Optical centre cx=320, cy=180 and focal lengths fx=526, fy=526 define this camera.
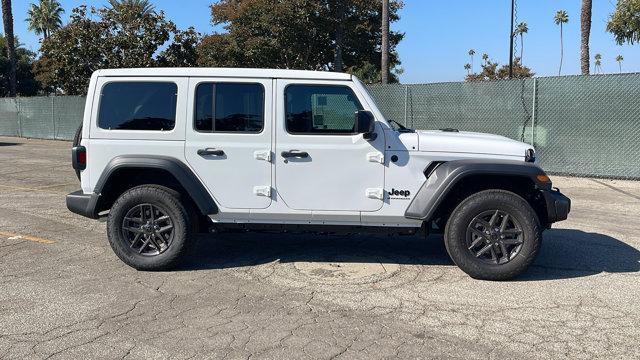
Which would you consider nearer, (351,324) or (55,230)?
(351,324)

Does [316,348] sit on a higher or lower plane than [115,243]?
lower

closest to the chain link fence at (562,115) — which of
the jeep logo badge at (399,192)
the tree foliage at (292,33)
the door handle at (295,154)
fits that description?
the jeep logo badge at (399,192)

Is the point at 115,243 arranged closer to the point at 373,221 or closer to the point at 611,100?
the point at 373,221

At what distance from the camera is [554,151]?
456 inches

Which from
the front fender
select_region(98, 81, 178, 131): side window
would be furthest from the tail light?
the front fender

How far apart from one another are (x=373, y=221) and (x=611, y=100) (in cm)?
818

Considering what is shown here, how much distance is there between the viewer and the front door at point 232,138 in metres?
5.08

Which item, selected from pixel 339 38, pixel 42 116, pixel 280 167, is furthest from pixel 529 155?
pixel 42 116

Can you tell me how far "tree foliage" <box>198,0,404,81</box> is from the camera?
944 inches

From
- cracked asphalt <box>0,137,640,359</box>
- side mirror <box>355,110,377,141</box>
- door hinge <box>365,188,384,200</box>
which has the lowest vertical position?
cracked asphalt <box>0,137,640,359</box>

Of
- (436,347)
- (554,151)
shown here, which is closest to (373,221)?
(436,347)

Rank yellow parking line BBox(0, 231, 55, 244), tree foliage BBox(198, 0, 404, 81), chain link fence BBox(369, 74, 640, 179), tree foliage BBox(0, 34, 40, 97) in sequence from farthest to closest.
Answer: tree foliage BBox(0, 34, 40, 97)
tree foliage BBox(198, 0, 404, 81)
chain link fence BBox(369, 74, 640, 179)
yellow parking line BBox(0, 231, 55, 244)

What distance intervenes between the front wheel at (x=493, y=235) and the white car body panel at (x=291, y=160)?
0.39 metres

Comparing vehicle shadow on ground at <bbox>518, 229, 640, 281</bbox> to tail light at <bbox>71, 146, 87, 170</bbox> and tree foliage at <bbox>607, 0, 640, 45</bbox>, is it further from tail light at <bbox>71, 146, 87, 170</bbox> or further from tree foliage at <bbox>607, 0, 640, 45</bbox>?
tree foliage at <bbox>607, 0, 640, 45</bbox>
